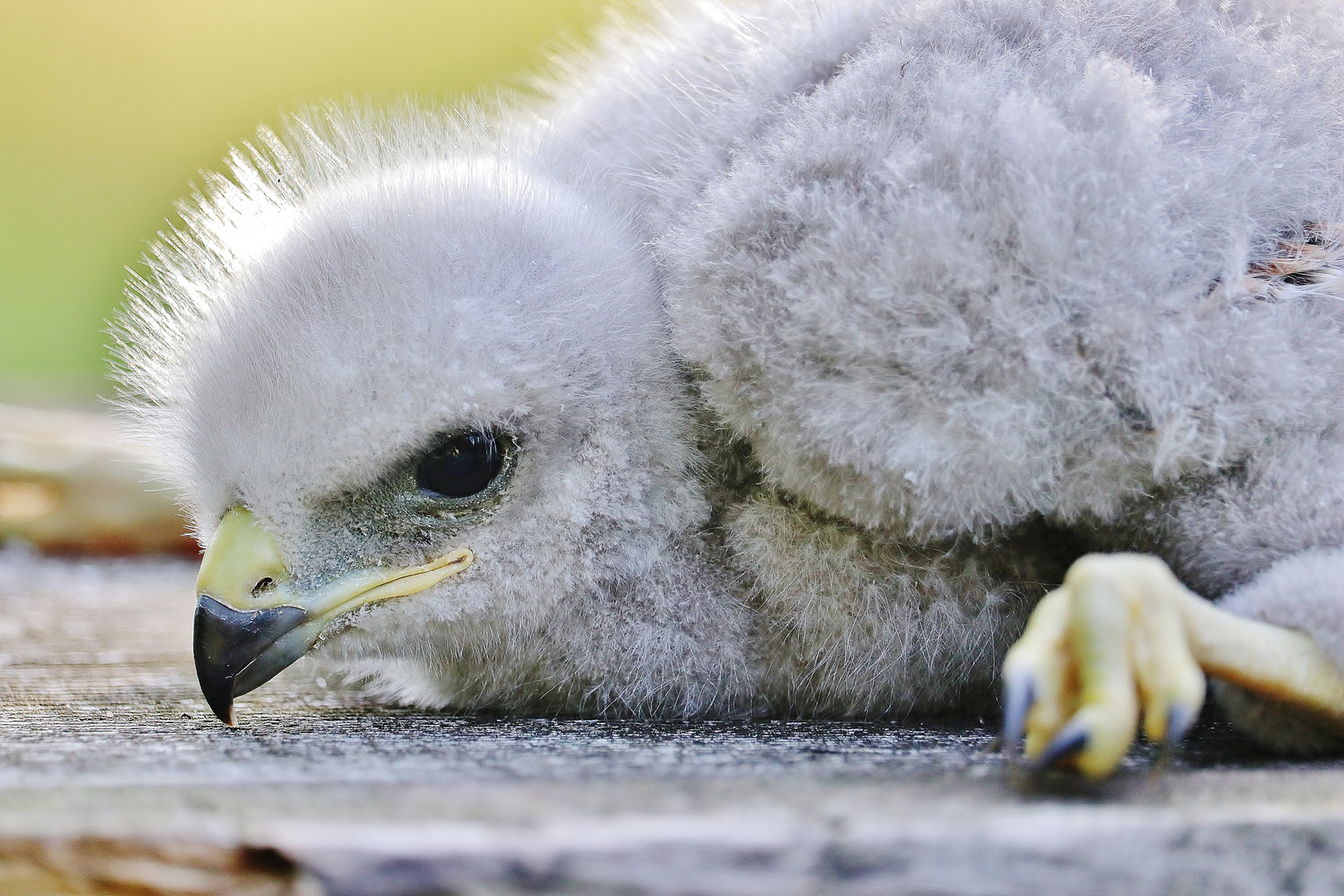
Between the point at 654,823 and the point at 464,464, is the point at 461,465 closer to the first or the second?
the point at 464,464

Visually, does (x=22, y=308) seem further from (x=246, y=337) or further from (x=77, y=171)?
(x=246, y=337)

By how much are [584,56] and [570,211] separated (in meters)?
0.60

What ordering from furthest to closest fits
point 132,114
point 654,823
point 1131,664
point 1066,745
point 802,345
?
point 132,114 < point 802,345 < point 1131,664 < point 1066,745 < point 654,823

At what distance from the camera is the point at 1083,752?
3.29 feet

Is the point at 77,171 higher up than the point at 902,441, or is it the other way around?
the point at 77,171

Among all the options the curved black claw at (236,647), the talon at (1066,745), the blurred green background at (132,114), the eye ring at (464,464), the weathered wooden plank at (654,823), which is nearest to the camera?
the weathered wooden plank at (654,823)

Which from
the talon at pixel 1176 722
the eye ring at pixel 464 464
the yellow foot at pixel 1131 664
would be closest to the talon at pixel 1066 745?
the yellow foot at pixel 1131 664

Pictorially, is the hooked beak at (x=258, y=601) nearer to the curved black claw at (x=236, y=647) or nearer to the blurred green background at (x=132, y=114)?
the curved black claw at (x=236, y=647)

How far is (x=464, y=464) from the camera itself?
1.61 m

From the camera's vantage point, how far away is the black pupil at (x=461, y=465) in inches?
63.0

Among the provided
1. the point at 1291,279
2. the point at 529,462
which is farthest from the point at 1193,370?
the point at 529,462

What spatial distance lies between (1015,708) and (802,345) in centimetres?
49

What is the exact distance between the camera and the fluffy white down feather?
4.30ft

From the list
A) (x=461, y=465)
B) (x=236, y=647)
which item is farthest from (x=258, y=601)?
(x=461, y=465)
